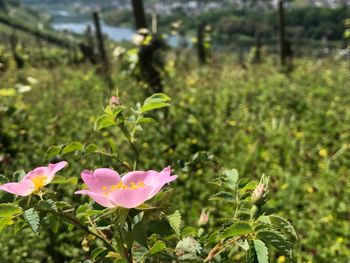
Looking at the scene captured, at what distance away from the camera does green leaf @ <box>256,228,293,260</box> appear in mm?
1058

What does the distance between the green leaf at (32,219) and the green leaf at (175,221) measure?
0.34 meters

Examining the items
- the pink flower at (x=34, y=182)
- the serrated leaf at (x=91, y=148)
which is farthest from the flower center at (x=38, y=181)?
the serrated leaf at (x=91, y=148)

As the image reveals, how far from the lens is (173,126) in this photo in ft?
17.6

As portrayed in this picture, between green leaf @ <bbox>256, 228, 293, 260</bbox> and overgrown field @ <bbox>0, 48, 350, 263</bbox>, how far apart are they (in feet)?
1.10

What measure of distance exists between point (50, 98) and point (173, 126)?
3.67 m

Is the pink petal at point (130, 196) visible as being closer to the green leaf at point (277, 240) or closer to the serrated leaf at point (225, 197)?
the green leaf at point (277, 240)

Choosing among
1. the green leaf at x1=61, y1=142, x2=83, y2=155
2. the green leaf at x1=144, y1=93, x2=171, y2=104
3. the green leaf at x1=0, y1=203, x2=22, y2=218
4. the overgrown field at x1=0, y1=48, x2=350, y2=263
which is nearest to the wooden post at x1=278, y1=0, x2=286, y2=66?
the overgrown field at x1=0, y1=48, x2=350, y2=263

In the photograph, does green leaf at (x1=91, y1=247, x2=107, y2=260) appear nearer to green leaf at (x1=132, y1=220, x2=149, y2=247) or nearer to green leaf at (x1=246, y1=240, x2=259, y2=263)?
green leaf at (x1=132, y1=220, x2=149, y2=247)

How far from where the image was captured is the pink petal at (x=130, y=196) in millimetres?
1002

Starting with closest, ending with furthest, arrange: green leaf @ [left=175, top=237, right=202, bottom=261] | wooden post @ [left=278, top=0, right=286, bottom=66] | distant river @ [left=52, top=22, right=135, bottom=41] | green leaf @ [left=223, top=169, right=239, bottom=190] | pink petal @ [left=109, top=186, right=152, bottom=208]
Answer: pink petal @ [left=109, top=186, right=152, bottom=208] → green leaf @ [left=175, top=237, right=202, bottom=261] → green leaf @ [left=223, top=169, right=239, bottom=190] → wooden post @ [left=278, top=0, right=286, bottom=66] → distant river @ [left=52, top=22, right=135, bottom=41]

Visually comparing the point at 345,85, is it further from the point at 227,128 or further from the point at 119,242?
the point at 119,242

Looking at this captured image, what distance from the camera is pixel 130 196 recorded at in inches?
39.9

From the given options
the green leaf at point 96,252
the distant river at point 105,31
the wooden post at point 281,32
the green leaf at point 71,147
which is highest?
the green leaf at point 71,147

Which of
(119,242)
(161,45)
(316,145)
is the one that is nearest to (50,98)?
(161,45)
